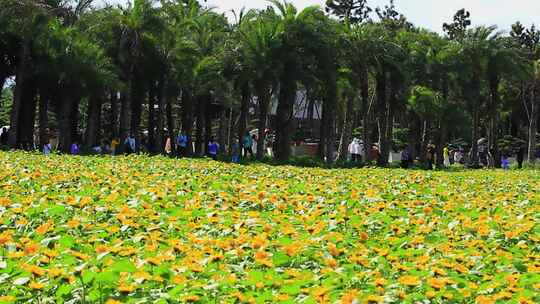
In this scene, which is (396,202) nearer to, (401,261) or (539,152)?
(401,261)

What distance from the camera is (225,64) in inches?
1181

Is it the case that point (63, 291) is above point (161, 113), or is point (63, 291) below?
below

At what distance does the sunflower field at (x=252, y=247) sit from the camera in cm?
369

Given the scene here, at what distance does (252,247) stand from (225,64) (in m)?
25.5

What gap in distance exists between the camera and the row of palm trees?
1137 inches

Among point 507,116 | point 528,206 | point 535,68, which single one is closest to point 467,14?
point 507,116

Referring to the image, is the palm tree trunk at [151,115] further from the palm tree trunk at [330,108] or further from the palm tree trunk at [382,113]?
the palm tree trunk at [382,113]

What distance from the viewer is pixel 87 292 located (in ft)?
11.7

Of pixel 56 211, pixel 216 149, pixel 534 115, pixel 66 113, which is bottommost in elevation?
pixel 56 211

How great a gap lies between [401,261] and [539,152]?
51554mm

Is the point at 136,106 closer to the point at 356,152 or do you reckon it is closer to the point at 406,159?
the point at 356,152

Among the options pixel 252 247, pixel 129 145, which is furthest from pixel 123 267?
pixel 129 145

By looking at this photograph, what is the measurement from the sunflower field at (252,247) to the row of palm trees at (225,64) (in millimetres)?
20625

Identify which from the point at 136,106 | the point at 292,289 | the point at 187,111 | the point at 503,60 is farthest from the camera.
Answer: the point at 503,60
